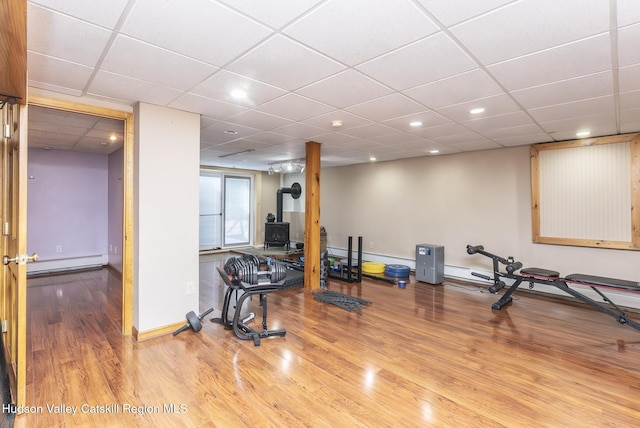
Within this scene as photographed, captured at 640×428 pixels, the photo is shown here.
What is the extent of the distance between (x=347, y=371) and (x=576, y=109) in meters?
3.38

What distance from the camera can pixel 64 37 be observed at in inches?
72.2

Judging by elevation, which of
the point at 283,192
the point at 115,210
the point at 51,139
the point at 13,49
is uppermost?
the point at 51,139

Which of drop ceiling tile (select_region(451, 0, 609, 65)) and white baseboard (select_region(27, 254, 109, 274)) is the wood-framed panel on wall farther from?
white baseboard (select_region(27, 254, 109, 274))

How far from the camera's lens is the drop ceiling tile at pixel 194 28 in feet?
5.14

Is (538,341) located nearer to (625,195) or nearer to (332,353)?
(332,353)

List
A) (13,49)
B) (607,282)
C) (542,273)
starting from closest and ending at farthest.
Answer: (13,49), (607,282), (542,273)

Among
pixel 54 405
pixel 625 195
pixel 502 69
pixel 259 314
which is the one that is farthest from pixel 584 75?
→ pixel 54 405

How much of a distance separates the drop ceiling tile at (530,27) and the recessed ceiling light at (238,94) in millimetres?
1738

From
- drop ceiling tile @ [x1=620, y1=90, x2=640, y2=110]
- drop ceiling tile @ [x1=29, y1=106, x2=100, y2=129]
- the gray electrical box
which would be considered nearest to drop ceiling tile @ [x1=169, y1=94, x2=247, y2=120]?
drop ceiling tile @ [x1=29, y1=106, x2=100, y2=129]

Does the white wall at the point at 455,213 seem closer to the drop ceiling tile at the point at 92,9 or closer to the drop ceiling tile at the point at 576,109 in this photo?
the drop ceiling tile at the point at 576,109

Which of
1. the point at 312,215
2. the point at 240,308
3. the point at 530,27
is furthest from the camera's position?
the point at 312,215

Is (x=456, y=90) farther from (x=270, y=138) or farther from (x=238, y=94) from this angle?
(x=270, y=138)

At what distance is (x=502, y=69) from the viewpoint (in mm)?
2229

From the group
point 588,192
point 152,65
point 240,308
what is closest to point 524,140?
point 588,192
